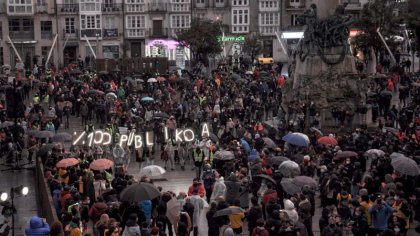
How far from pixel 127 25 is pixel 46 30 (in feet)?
24.6

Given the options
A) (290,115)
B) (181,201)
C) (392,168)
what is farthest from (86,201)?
(290,115)

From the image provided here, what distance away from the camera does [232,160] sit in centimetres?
2819

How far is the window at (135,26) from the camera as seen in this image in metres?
82.4

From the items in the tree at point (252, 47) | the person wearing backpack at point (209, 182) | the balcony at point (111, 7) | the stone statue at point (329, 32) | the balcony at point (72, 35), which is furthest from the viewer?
the balcony at point (111, 7)

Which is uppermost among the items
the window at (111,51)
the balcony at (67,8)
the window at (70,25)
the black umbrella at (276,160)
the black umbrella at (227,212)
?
the balcony at (67,8)

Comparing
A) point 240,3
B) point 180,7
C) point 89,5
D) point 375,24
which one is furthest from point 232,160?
point 240,3

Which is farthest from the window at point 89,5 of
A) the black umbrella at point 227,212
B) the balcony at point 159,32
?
the black umbrella at point 227,212

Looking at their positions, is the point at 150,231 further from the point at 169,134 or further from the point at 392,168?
the point at 169,134

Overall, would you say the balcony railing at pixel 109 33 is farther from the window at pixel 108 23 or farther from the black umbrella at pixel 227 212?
the black umbrella at pixel 227 212

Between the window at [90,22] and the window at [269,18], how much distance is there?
1547 cm

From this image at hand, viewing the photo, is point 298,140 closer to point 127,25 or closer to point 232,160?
point 232,160

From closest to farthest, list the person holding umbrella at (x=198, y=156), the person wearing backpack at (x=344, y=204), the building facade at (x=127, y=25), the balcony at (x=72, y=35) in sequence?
the person wearing backpack at (x=344, y=204)
the person holding umbrella at (x=198, y=156)
the building facade at (x=127, y=25)
the balcony at (x=72, y=35)

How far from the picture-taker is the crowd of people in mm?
20359

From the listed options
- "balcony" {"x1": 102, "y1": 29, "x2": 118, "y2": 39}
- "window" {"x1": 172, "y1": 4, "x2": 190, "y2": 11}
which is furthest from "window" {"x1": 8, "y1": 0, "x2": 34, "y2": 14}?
"window" {"x1": 172, "y1": 4, "x2": 190, "y2": 11}
